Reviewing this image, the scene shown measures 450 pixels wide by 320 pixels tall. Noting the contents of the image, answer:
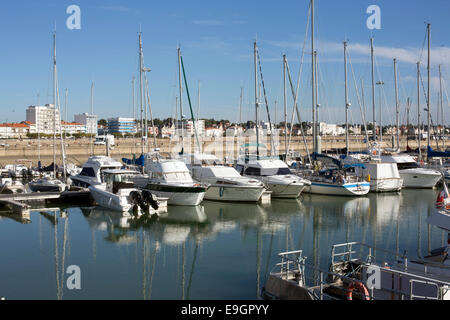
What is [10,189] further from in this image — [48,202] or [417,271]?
[417,271]

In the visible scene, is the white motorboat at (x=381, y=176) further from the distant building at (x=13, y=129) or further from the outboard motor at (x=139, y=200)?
the distant building at (x=13, y=129)

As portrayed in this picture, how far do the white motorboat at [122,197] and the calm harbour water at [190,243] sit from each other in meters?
0.72

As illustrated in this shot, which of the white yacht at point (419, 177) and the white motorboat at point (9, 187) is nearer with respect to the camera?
the white motorboat at point (9, 187)

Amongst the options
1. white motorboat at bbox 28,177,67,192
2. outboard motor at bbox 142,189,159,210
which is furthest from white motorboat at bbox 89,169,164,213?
white motorboat at bbox 28,177,67,192

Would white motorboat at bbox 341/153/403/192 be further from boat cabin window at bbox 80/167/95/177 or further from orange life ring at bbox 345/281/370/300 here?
orange life ring at bbox 345/281/370/300

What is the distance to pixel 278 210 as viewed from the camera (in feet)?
91.9

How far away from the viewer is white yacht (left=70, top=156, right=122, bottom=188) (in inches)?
1287

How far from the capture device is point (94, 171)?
33.0 m

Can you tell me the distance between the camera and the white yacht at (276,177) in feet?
103

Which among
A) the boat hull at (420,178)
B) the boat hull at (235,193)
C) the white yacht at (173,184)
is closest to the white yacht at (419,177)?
the boat hull at (420,178)

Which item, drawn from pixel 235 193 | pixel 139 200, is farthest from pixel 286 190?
pixel 139 200

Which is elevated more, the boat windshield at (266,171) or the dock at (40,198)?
the boat windshield at (266,171)
